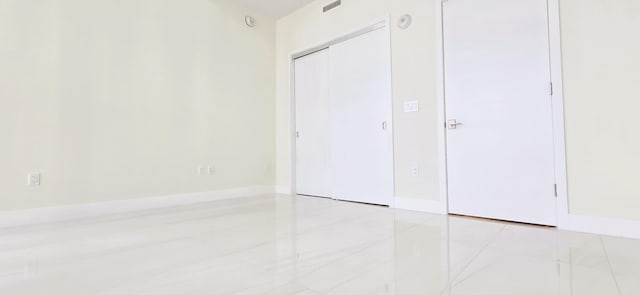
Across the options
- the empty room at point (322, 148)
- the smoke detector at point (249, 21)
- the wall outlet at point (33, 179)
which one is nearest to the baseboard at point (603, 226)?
the empty room at point (322, 148)

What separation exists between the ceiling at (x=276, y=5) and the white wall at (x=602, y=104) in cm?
284

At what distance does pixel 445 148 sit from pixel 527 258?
1.31m

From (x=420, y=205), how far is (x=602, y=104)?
1514mm

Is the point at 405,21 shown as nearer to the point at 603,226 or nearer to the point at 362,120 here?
the point at 362,120

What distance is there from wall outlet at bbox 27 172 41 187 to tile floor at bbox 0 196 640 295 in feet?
1.24

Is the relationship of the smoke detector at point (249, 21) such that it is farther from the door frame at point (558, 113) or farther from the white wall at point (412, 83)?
the door frame at point (558, 113)

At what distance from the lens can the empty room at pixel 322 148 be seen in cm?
148

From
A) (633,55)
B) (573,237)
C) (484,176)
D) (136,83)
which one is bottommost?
(573,237)

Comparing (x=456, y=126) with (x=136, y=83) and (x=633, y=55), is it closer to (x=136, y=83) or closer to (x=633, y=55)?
(x=633, y=55)

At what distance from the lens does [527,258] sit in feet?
5.02

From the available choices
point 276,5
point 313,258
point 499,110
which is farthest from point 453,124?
point 276,5

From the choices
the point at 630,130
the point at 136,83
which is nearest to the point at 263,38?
the point at 136,83

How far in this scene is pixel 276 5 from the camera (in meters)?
3.96

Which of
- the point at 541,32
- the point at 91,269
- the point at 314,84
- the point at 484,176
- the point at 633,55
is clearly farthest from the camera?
the point at 314,84
